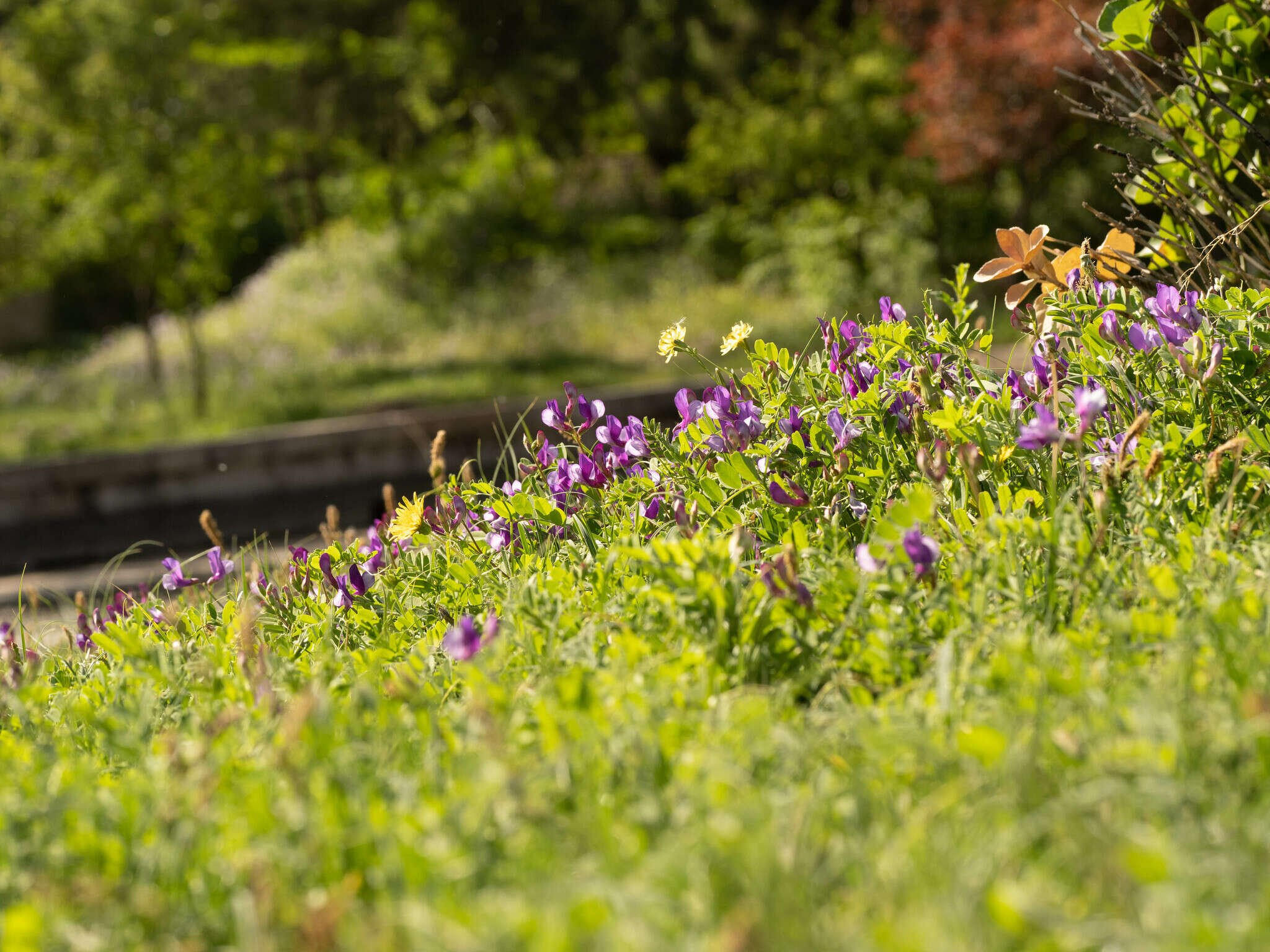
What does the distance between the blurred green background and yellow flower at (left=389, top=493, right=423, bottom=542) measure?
26.5 feet

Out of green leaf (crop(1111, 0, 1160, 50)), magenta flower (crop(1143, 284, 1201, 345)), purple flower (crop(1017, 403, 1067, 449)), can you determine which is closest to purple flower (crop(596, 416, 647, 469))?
purple flower (crop(1017, 403, 1067, 449))

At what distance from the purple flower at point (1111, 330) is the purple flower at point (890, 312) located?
419 mm

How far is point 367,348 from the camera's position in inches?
650

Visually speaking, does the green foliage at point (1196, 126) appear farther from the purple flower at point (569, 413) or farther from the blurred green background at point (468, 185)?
the blurred green background at point (468, 185)

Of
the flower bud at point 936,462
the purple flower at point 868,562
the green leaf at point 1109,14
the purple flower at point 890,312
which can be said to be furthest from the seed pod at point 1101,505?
the green leaf at point 1109,14

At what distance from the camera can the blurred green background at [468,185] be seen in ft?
42.0

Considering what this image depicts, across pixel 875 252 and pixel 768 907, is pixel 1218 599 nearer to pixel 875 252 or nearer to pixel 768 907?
pixel 768 907

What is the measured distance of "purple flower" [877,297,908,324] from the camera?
2.37m

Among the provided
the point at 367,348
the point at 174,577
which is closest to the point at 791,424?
the point at 174,577

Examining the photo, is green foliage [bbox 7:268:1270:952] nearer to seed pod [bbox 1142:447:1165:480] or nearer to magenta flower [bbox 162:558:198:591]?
seed pod [bbox 1142:447:1165:480]

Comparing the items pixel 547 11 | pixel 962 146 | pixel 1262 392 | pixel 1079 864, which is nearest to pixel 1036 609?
pixel 1079 864

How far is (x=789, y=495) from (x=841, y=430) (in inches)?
6.7

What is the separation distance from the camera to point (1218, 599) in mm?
1497

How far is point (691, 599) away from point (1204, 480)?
0.92m
